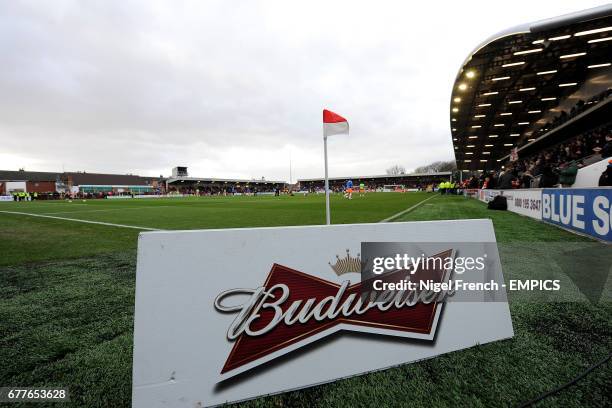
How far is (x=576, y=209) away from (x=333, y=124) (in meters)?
6.19

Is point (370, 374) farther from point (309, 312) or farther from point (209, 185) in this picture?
point (209, 185)

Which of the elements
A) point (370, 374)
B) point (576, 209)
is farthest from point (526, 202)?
point (370, 374)

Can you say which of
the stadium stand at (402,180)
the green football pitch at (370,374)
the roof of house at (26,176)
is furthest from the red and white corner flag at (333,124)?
the roof of house at (26,176)

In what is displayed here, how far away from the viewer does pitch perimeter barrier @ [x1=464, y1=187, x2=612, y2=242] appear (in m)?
5.18

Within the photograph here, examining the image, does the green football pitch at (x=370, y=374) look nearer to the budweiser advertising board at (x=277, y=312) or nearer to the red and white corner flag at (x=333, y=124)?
the budweiser advertising board at (x=277, y=312)

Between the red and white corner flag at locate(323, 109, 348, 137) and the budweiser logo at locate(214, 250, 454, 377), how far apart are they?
3.24m

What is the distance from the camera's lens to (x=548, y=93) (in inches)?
793

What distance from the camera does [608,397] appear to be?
1426 millimetres

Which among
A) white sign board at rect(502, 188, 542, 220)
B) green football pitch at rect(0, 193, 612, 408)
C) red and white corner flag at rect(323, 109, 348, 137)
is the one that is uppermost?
red and white corner flag at rect(323, 109, 348, 137)

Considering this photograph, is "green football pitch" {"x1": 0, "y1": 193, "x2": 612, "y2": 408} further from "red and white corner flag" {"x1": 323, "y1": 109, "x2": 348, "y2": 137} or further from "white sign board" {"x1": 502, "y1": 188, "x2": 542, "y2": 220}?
"white sign board" {"x1": 502, "y1": 188, "x2": 542, "y2": 220}

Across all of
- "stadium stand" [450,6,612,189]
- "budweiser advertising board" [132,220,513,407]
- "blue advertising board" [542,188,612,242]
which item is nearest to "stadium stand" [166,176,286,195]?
"stadium stand" [450,6,612,189]

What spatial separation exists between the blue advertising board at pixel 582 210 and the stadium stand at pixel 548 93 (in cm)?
240

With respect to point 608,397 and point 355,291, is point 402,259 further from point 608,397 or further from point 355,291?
point 608,397

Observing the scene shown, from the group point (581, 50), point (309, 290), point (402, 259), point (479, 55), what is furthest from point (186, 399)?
point (581, 50)
